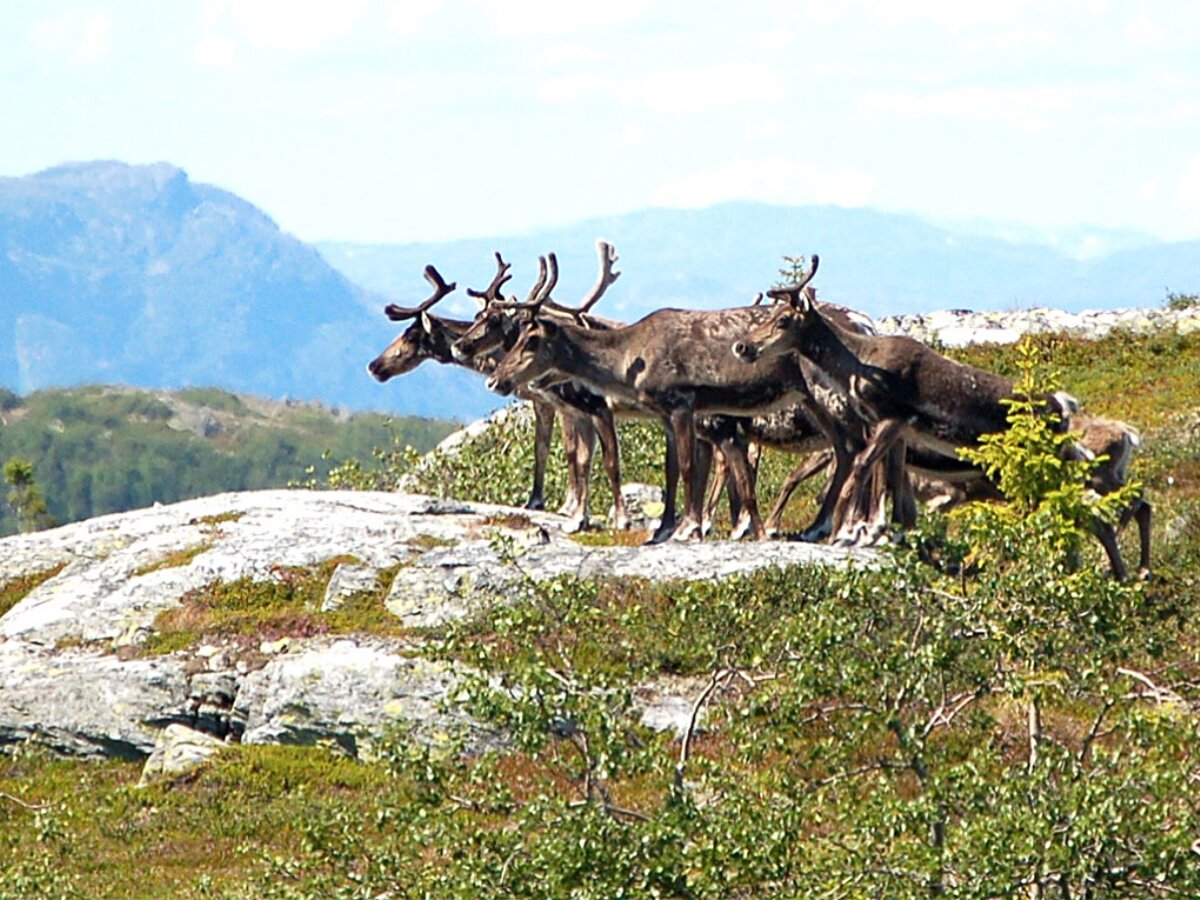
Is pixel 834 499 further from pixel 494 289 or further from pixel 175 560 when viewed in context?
pixel 175 560

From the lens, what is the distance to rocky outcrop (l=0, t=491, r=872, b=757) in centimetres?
2070

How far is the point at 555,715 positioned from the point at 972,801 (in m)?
2.49

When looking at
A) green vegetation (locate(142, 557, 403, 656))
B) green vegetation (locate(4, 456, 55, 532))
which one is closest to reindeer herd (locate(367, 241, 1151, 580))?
green vegetation (locate(142, 557, 403, 656))

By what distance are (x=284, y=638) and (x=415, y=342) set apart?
796 centimetres

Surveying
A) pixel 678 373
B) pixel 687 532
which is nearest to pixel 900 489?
pixel 687 532

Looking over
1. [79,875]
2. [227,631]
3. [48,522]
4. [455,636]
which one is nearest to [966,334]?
[227,631]

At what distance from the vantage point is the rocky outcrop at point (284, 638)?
20.7 metres

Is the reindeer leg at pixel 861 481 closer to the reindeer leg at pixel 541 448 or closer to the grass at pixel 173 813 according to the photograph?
the grass at pixel 173 813

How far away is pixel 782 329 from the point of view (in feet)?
74.3

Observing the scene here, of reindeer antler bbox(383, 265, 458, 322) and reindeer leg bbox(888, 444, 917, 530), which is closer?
reindeer leg bbox(888, 444, 917, 530)

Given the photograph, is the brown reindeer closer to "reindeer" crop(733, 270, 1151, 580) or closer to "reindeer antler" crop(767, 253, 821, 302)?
"reindeer" crop(733, 270, 1151, 580)

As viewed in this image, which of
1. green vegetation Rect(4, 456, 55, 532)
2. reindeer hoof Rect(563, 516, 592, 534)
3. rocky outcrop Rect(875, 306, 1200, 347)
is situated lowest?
green vegetation Rect(4, 456, 55, 532)

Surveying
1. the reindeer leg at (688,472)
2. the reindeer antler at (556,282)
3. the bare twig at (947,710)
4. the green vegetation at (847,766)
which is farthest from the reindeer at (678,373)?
the bare twig at (947,710)

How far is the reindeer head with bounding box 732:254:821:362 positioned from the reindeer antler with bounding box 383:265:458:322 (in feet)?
23.9
